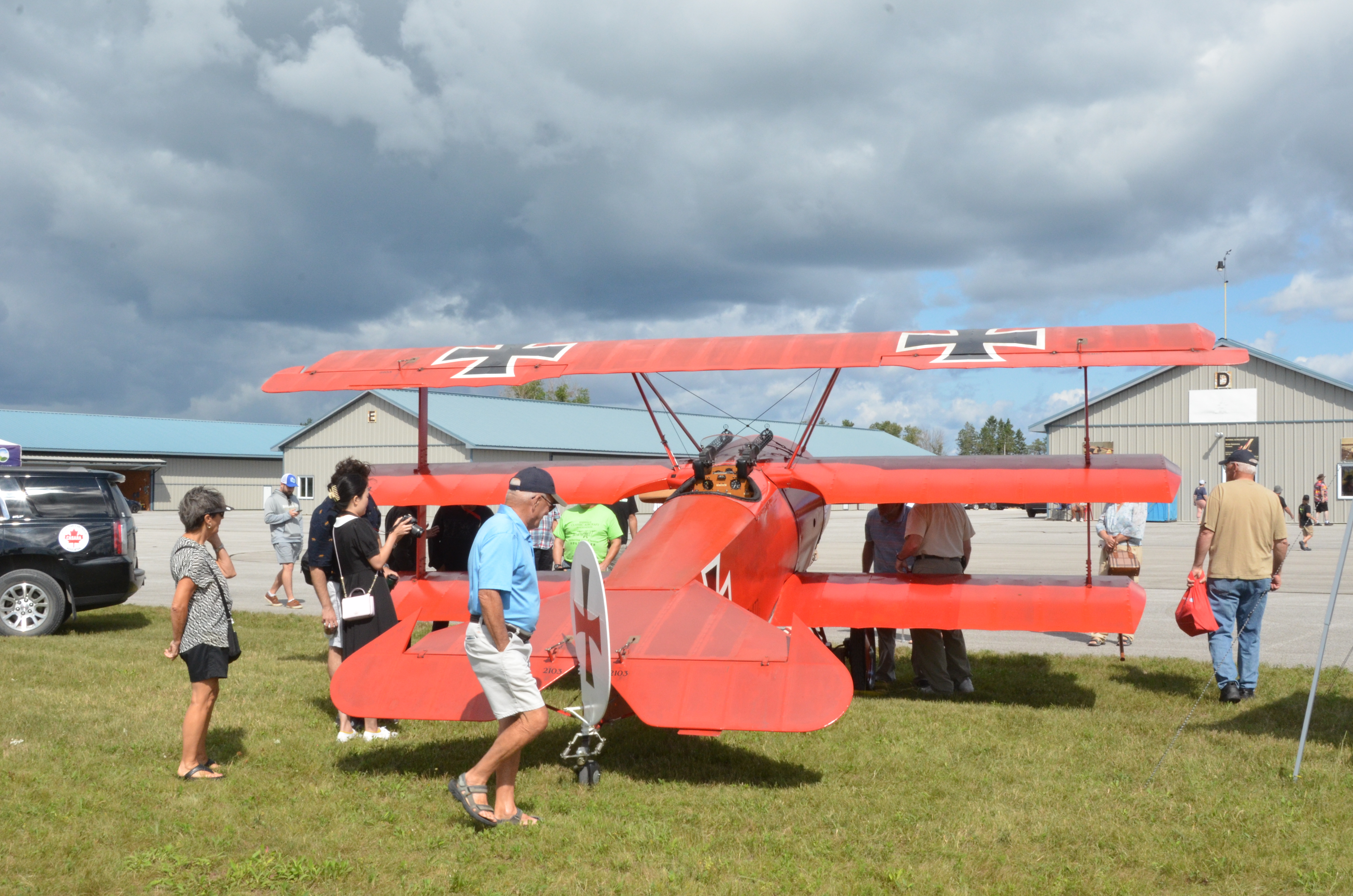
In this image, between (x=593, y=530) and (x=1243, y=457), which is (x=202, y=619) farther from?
(x=1243, y=457)

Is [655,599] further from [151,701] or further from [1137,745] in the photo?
[151,701]

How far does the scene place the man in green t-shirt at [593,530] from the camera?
9227 mm

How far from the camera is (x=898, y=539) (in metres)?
8.74

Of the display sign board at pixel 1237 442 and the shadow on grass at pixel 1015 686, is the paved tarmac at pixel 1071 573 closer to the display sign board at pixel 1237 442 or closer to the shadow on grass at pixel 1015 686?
the shadow on grass at pixel 1015 686

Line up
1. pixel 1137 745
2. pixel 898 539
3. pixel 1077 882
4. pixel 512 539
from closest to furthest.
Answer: pixel 1077 882
pixel 512 539
pixel 1137 745
pixel 898 539

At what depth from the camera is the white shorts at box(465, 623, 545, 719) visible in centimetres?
442

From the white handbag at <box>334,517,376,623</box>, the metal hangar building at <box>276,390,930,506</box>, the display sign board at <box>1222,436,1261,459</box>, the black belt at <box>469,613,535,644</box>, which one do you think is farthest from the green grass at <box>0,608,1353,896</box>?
the display sign board at <box>1222,436,1261,459</box>

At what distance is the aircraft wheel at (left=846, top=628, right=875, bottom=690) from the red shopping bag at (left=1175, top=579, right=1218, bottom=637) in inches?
88.2

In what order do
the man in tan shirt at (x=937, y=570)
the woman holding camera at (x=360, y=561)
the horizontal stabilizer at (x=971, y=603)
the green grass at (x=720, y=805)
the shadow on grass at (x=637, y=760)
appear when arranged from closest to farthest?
the green grass at (x=720, y=805) → the shadow on grass at (x=637, y=760) → the woman holding camera at (x=360, y=561) → the horizontal stabilizer at (x=971, y=603) → the man in tan shirt at (x=937, y=570)

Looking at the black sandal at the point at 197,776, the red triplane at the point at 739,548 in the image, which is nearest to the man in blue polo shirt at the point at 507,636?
the red triplane at the point at 739,548

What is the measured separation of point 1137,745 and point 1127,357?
2.57 metres

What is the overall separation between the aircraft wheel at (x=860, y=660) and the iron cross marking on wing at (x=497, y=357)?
3.30m

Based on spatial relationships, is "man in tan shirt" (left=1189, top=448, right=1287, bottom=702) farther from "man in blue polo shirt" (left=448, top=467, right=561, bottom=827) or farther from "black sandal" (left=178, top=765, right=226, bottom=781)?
"black sandal" (left=178, top=765, right=226, bottom=781)

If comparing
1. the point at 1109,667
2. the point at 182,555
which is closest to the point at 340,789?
the point at 182,555
